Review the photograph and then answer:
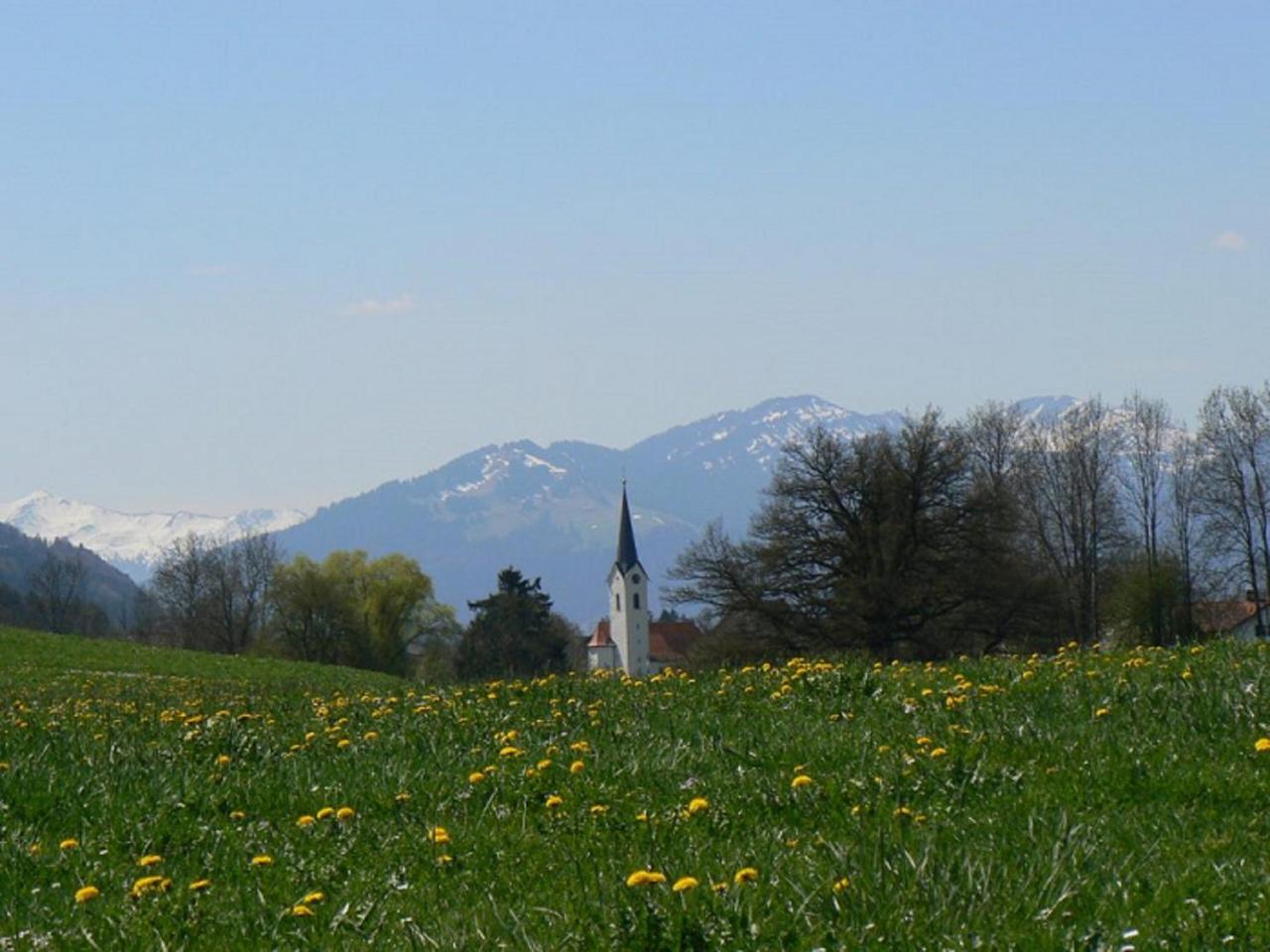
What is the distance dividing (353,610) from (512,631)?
42.3 feet

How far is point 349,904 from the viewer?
18.7 feet

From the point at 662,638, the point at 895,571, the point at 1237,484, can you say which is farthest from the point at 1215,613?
the point at 662,638

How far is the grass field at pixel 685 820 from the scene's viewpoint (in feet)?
16.5

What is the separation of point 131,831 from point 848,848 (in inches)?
140

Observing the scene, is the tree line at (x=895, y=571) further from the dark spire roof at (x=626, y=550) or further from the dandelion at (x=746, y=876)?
the dark spire roof at (x=626, y=550)

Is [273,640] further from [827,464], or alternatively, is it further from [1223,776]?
[1223,776]

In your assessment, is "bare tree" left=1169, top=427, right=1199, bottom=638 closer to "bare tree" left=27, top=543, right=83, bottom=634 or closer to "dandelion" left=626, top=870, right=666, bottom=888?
"dandelion" left=626, top=870, right=666, bottom=888

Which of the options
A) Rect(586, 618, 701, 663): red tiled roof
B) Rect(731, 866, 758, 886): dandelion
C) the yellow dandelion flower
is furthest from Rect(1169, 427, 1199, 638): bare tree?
Rect(586, 618, 701, 663): red tiled roof

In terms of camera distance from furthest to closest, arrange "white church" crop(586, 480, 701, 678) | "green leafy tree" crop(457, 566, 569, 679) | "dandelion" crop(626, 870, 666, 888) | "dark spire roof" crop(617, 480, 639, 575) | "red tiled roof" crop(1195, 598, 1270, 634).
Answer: "white church" crop(586, 480, 701, 678), "dark spire roof" crop(617, 480, 639, 575), "green leafy tree" crop(457, 566, 569, 679), "red tiled roof" crop(1195, 598, 1270, 634), "dandelion" crop(626, 870, 666, 888)

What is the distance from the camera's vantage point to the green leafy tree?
94.3m

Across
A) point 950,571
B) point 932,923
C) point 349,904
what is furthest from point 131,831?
point 950,571

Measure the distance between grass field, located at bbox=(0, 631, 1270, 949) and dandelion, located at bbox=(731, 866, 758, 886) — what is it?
3cm

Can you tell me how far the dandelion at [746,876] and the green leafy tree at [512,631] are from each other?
85873mm

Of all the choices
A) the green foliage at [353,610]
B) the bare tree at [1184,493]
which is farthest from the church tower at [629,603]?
the bare tree at [1184,493]
